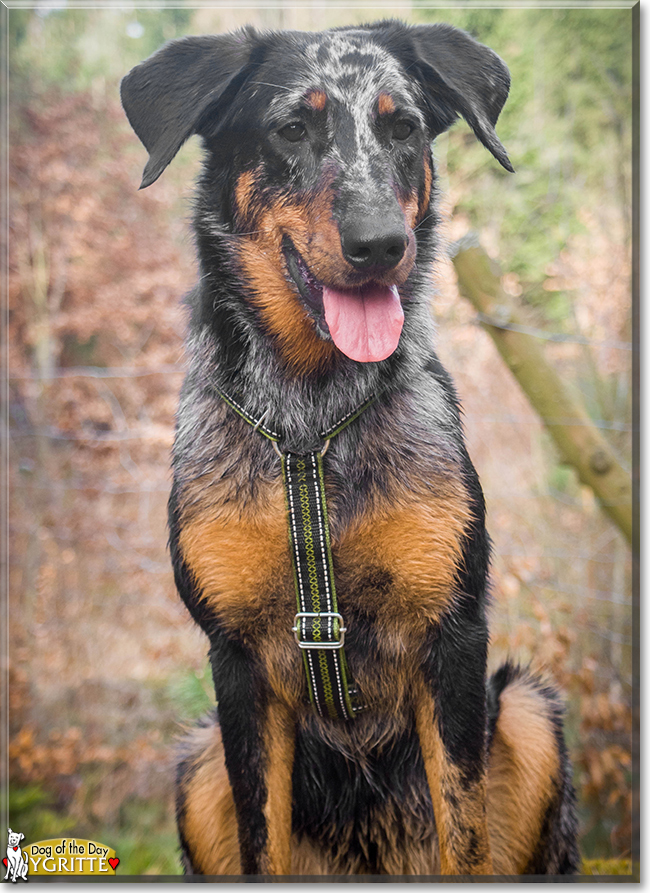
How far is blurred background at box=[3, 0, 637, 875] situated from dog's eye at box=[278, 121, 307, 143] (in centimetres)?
38

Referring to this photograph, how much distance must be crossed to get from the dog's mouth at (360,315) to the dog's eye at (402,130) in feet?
1.08

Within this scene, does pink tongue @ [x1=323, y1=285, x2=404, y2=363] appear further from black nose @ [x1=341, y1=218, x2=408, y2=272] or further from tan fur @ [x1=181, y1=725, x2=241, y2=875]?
tan fur @ [x1=181, y1=725, x2=241, y2=875]

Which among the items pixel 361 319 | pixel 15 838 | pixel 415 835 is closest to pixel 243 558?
pixel 361 319

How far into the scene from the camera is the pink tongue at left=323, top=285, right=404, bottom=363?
147cm

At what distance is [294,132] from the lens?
1.51 m

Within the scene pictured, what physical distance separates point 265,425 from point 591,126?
5.45 ft

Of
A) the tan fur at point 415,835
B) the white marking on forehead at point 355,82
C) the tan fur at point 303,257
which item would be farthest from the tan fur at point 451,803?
the white marking on forehead at point 355,82

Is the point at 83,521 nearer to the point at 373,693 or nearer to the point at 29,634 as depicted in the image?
the point at 29,634

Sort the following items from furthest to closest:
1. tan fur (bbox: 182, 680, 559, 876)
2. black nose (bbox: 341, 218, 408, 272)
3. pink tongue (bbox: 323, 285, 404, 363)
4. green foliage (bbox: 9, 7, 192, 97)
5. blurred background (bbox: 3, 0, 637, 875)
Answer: green foliage (bbox: 9, 7, 192, 97) → blurred background (bbox: 3, 0, 637, 875) → tan fur (bbox: 182, 680, 559, 876) → pink tongue (bbox: 323, 285, 404, 363) → black nose (bbox: 341, 218, 408, 272)

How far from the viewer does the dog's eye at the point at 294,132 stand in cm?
150

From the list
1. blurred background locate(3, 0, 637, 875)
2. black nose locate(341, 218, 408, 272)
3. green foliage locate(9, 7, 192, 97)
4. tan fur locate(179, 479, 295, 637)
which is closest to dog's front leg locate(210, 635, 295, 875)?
tan fur locate(179, 479, 295, 637)

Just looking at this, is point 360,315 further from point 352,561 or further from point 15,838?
point 15,838

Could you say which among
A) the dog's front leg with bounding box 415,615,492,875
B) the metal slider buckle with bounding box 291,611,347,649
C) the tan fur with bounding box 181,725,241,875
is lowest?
the tan fur with bounding box 181,725,241,875

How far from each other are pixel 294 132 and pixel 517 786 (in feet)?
5.53
